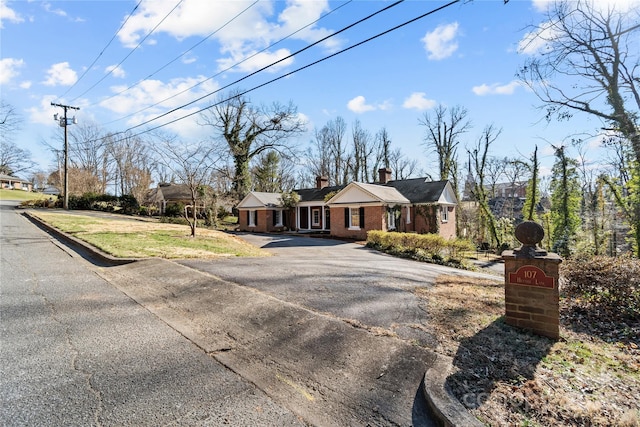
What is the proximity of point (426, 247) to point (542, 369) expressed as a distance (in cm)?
1351

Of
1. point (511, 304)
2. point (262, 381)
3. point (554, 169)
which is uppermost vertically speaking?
point (554, 169)

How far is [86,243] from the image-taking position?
11.4m

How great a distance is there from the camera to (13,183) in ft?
275

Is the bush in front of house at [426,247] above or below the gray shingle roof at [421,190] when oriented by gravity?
below

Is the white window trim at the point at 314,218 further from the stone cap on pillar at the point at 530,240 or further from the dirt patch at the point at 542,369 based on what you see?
the stone cap on pillar at the point at 530,240

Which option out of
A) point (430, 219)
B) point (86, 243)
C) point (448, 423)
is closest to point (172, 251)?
point (86, 243)

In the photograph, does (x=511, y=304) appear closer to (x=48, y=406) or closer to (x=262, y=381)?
(x=262, y=381)

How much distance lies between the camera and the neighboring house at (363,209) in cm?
2284

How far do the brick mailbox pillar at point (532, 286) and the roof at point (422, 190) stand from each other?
21.2 meters

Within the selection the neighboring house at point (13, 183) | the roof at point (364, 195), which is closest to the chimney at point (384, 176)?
the roof at point (364, 195)

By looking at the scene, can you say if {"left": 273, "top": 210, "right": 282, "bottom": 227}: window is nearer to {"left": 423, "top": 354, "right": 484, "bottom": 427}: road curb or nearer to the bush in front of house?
the bush in front of house

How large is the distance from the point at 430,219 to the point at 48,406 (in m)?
24.5

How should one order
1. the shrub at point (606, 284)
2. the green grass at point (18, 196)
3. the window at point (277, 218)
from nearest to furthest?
the shrub at point (606, 284) < the window at point (277, 218) < the green grass at point (18, 196)

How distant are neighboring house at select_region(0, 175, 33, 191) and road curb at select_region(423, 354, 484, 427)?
351 ft
